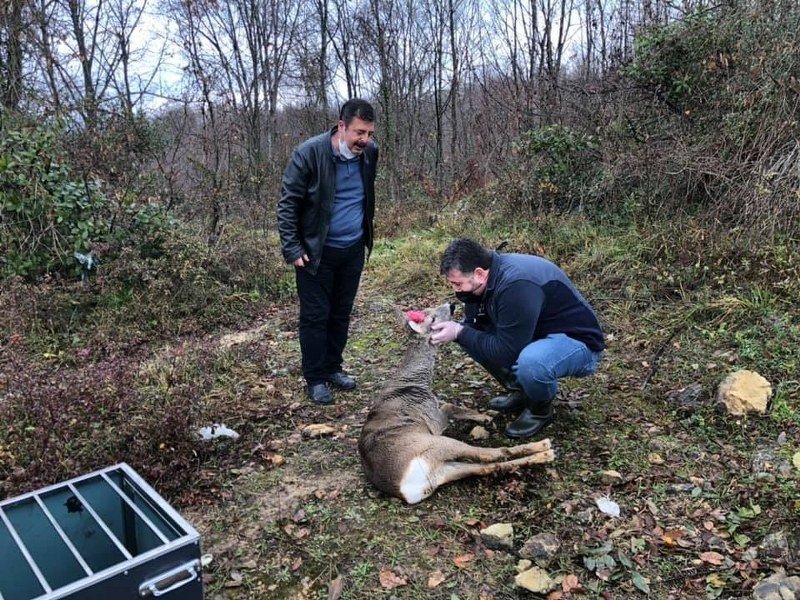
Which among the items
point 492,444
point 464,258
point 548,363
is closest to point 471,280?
point 464,258

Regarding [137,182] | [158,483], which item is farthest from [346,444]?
[137,182]

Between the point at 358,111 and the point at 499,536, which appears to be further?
the point at 358,111

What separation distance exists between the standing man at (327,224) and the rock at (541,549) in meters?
2.14

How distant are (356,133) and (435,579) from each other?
9.42ft

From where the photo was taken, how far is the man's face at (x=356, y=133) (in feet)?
13.0

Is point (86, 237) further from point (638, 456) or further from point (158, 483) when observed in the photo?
point (638, 456)

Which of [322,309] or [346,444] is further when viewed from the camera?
[322,309]

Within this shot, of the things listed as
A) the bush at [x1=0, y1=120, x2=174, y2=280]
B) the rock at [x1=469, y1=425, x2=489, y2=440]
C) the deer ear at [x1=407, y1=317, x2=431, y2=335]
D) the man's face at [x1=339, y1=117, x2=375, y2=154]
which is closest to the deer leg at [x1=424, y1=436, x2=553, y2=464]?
the rock at [x1=469, y1=425, x2=489, y2=440]

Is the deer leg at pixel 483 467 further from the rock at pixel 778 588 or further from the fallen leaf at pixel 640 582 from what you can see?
the rock at pixel 778 588

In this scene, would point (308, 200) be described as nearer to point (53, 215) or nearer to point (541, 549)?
point (541, 549)

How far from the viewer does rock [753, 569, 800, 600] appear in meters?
2.31

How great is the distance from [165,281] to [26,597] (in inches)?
178

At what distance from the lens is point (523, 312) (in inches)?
135

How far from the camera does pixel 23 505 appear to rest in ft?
7.33
